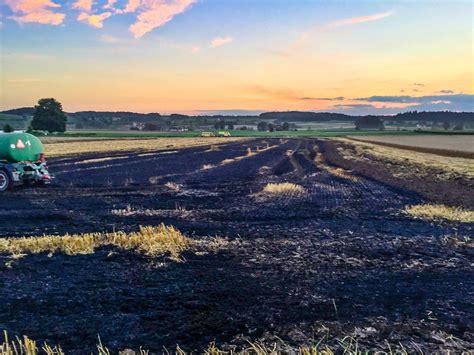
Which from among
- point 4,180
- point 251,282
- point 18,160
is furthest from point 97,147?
point 251,282

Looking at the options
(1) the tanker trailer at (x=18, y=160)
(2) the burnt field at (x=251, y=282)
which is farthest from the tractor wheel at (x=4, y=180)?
(2) the burnt field at (x=251, y=282)

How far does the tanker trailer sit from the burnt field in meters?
4.52

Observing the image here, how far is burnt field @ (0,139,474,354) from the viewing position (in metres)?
5.75

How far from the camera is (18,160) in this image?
63.6 feet

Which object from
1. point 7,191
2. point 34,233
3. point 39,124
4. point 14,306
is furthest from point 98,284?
point 39,124

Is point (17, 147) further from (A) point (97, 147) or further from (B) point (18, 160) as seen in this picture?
(A) point (97, 147)

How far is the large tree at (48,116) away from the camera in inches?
3925

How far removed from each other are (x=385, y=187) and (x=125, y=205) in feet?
40.8

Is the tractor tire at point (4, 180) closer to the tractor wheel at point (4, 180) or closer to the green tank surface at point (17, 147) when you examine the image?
the tractor wheel at point (4, 180)

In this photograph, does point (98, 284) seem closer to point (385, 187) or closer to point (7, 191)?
point (7, 191)

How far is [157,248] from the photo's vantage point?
374 inches

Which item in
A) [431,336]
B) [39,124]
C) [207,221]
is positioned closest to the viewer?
[431,336]

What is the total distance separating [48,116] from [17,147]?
88803 mm

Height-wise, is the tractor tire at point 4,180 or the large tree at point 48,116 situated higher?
the large tree at point 48,116
